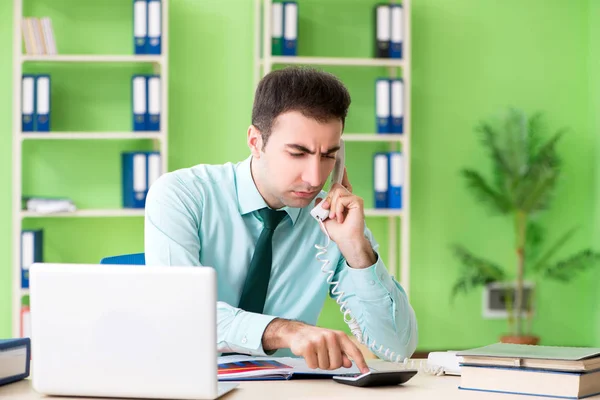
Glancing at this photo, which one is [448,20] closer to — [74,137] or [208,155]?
[208,155]

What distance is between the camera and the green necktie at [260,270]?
1938 mm

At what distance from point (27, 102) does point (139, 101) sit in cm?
56

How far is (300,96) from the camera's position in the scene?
75.0 inches

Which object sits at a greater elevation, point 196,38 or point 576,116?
point 196,38

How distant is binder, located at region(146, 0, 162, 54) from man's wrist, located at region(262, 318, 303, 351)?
282cm

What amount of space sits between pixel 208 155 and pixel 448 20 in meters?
1.58

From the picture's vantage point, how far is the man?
1.88 meters

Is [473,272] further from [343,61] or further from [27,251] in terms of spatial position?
[27,251]

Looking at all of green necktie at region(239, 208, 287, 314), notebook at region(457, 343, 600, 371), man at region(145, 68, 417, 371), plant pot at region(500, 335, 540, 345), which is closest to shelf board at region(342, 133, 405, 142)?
plant pot at region(500, 335, 540, 345)

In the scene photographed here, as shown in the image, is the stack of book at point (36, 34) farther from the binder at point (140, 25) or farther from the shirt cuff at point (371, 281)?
the shirt cuff at point (371, 281)

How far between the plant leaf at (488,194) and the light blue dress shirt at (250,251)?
2485 mm

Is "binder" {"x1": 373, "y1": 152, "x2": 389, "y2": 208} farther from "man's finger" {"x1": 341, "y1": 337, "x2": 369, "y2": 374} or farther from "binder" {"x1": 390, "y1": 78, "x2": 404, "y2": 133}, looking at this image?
"man's finger" {"x1": 341, "y1": 337, "x2": 369, "y2": 374}

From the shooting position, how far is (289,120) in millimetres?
1908

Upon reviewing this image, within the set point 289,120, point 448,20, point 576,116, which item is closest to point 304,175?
point 289,120
